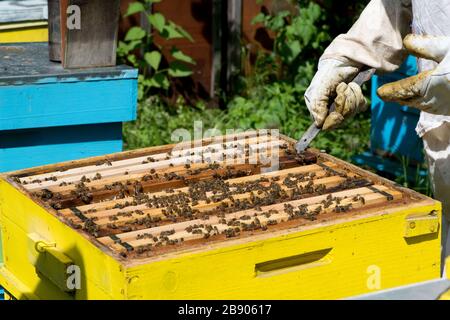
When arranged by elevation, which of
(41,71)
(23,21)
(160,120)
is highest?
(23,21)

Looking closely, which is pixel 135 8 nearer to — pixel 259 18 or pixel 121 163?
pixel 259 18

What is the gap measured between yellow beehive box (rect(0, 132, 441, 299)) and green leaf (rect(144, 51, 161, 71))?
2947mm

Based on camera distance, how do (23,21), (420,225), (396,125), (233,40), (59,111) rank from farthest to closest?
(233,40) < (396,125) < (23,21) < (59,111) < (420,225)

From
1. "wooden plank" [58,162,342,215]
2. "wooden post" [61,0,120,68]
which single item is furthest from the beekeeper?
"wooden post" [61,0,120,68]

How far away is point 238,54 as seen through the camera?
20.9 ft

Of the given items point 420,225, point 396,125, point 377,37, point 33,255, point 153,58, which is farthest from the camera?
point 153,58

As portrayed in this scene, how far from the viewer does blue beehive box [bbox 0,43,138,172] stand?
10.5 feet

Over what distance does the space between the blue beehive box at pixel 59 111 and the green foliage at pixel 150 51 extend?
2.39 m

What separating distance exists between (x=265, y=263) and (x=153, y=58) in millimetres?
3705

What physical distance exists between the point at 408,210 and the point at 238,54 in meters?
4.07

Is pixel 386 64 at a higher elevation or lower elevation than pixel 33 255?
higher

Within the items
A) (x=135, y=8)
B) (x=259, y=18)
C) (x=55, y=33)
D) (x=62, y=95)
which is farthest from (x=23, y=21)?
(x=259, y=18)

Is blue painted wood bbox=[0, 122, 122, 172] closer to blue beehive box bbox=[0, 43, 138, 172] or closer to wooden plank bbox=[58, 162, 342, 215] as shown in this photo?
blue beehive box bbox=[0, 43, 138, 172]

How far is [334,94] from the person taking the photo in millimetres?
2965
